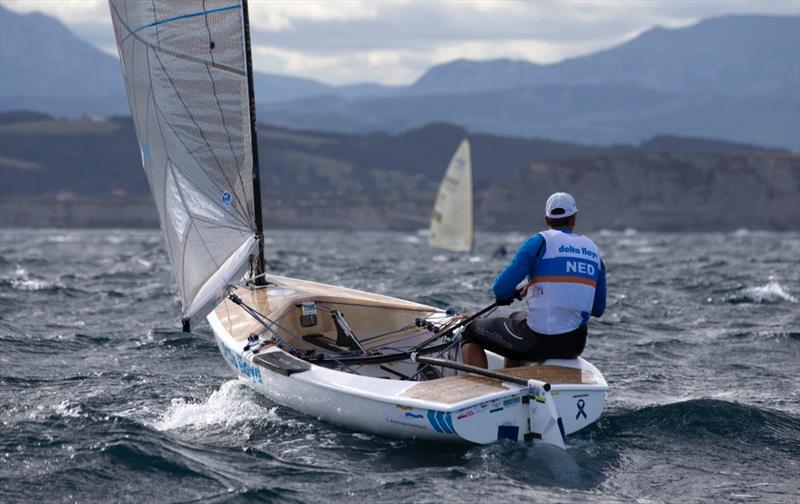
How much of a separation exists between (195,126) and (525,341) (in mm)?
4314

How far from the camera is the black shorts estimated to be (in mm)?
9195

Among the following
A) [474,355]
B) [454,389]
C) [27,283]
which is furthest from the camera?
[27,283]

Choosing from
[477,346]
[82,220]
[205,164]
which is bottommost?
[82,220]

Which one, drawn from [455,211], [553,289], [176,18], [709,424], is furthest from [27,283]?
[455,211]

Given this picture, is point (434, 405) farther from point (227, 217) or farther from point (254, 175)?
point (254, 175)

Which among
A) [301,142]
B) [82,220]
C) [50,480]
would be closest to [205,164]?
[50,480]

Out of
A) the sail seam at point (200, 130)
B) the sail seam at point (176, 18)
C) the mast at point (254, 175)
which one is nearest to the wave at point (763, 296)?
the mast at point (254, 175)

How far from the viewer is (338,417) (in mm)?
9242

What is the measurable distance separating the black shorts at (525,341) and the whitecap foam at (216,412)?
2.11 m

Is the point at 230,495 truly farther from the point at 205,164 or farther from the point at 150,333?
the point at 150,333

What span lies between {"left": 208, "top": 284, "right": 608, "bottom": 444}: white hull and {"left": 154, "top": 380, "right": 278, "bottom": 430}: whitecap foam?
0.41 metres

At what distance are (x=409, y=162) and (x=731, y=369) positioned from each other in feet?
558

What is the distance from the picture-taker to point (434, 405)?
26.9ft

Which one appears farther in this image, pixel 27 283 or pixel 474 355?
pixel 27 283
